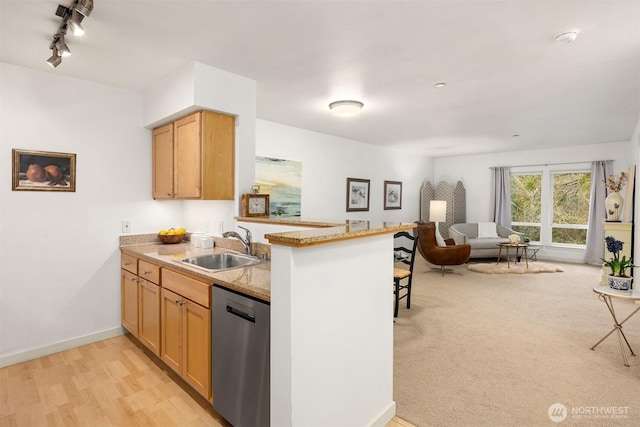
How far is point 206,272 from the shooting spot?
2072 millimetres

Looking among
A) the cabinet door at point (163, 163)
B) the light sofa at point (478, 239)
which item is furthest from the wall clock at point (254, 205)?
the light sofa at point (478, 239)

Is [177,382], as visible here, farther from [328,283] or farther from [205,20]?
[205,20]

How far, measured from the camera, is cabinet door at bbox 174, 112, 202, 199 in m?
2.85

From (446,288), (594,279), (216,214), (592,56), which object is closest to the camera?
(592,56)

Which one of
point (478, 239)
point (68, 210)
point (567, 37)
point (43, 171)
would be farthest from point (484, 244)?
point (43, 171)

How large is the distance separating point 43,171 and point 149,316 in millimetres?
1554

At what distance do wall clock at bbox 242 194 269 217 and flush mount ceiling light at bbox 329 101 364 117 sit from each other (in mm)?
1416

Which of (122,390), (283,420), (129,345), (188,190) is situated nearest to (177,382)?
(122,390)

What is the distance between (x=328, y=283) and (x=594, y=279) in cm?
596

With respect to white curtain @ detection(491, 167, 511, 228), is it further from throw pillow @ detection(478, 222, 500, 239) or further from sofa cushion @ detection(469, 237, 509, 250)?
sofa cushion @ detection(469, 237, 509, 250)

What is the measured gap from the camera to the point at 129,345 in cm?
307

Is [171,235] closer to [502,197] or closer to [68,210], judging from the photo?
[68,210]

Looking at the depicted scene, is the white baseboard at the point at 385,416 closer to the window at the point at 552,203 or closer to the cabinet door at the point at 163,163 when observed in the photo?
the cabinet door at the point at 163,163

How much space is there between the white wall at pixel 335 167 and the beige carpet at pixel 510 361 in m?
2.14
